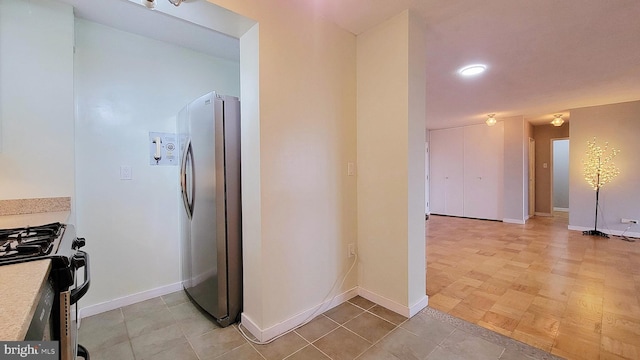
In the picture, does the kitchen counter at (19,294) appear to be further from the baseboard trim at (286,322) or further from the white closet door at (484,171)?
the white closet door at (484,171)

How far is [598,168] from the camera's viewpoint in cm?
474

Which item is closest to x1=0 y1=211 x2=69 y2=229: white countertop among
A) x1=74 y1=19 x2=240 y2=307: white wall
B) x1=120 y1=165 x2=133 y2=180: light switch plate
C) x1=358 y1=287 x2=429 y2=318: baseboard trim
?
x1=74 y1=19 x2=240 y2=307: white wall

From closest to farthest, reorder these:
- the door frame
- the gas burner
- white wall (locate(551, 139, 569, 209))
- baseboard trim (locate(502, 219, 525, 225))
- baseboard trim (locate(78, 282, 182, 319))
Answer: the gas burner, baseboard trim (locate(78, 282, 182, 319)), baseboard trim (locate(502, 219, 525, 225)), the door frame, white wall (locate(551, 139, 569, 209))

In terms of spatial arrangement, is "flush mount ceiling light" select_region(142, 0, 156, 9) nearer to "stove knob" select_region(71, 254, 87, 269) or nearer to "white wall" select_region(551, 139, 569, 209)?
"stove knob" select_region(71, 254, 87, 269)

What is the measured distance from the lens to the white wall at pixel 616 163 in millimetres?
4465

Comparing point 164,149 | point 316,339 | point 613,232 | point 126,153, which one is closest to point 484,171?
point 613,232

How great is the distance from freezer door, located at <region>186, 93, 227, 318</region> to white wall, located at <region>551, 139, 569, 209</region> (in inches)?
370

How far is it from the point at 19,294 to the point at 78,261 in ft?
1.31

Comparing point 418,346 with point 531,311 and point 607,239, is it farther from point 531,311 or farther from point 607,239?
point 607,239

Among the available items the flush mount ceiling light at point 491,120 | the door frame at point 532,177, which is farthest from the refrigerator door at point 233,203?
the door frame at point 532,177

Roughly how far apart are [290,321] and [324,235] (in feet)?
2.21

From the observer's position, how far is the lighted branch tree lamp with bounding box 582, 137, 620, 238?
4641 millimetres

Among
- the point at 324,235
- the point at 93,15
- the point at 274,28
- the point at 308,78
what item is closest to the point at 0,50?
the point at 93,15

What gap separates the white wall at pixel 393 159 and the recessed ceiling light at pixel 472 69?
1249 millimetres
